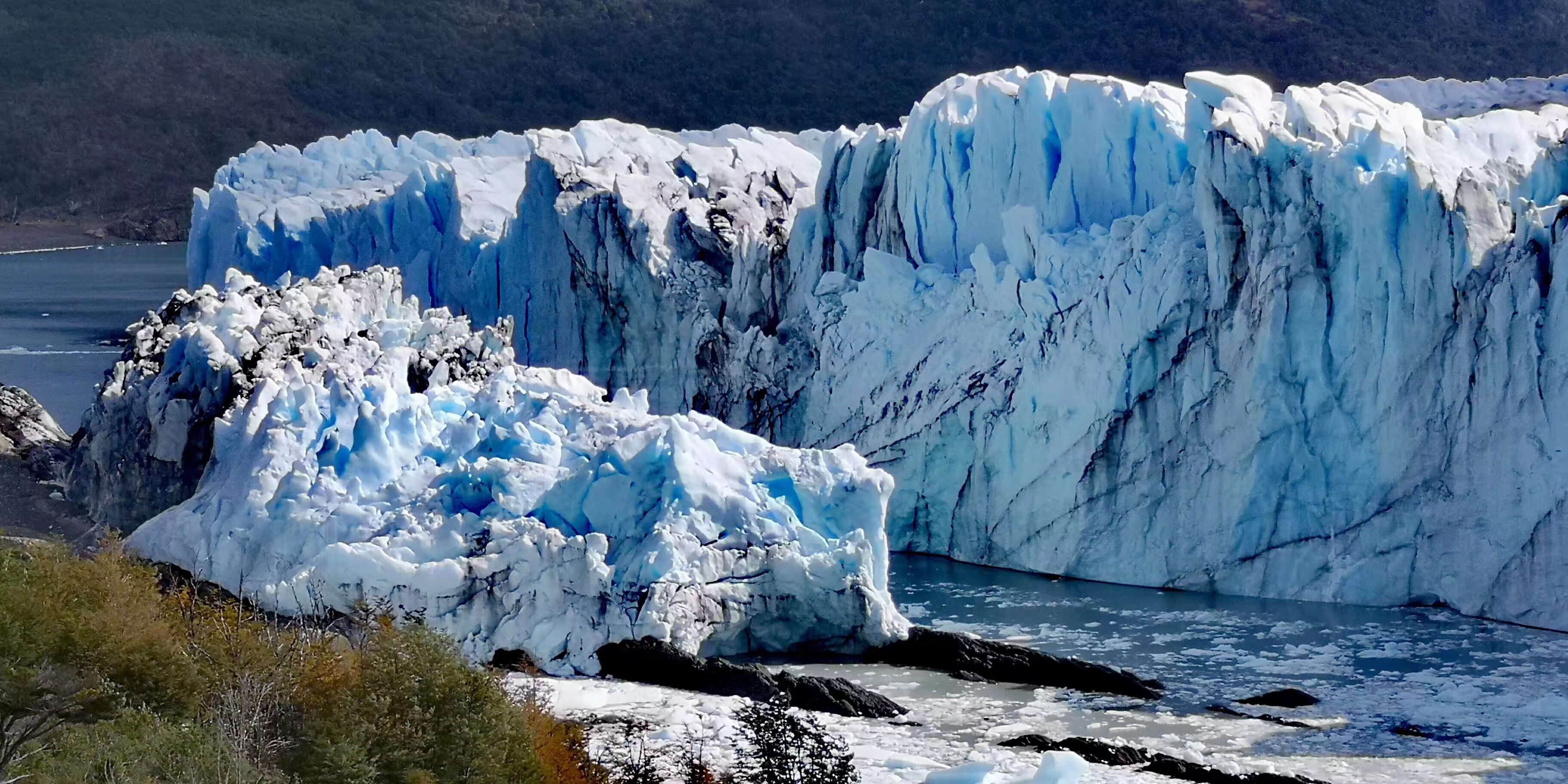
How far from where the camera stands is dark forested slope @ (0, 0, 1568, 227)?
45.8 meters

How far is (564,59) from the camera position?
59719mm

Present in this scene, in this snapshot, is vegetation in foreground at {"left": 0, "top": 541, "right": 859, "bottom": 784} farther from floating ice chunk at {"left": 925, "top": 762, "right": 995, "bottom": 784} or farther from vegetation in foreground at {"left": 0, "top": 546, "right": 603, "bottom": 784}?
floating ice chunk at {"left": 925, "top": 762, "right": 995, "bottom": 784}

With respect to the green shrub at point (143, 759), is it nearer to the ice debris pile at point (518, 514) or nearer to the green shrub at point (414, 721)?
the green shrub at point (414, 721)

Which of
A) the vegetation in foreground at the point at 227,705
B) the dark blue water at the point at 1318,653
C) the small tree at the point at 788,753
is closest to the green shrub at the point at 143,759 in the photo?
the vegetation in foreground at the point at 227,705

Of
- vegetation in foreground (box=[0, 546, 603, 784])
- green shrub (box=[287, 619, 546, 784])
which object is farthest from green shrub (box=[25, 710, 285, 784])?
green shrub (box=[287, 619, 546, 784])

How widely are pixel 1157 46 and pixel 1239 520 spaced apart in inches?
1326

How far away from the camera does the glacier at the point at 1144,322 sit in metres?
13.0

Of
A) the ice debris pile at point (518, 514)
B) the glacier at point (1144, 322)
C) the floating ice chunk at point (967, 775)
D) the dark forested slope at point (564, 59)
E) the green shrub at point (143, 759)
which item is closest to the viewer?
the green shrub at point (143, 759)

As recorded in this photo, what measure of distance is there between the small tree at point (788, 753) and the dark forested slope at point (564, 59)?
38.2 metres

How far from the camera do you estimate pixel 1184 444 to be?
45.9ft

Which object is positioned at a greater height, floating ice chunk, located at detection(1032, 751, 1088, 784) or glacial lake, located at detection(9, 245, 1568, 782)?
glacial lake, located at detection(9, 245, 1568, 782)

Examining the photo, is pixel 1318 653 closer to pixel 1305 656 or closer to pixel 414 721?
pixel 1305 656

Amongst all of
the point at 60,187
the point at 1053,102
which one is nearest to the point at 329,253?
the point at 1053,102

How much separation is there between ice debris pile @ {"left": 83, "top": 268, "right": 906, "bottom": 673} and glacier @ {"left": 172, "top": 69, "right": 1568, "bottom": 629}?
102 inches
